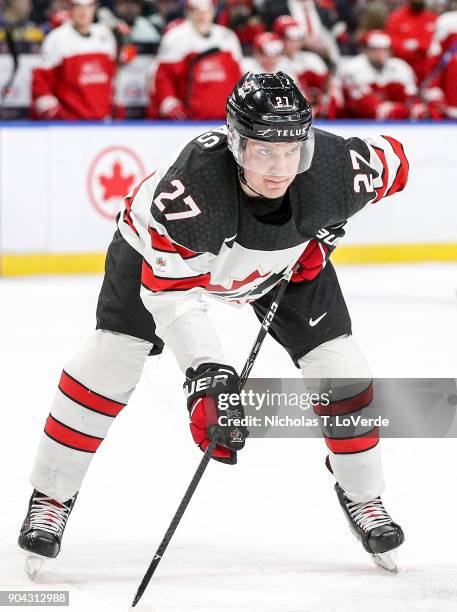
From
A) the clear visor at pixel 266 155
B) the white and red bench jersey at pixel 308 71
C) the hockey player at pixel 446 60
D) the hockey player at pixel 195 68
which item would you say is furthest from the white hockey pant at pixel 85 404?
the hockey player at pixel 446 60

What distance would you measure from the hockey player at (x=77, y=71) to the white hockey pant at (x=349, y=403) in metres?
4.58

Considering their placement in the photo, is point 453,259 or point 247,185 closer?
point 247,185

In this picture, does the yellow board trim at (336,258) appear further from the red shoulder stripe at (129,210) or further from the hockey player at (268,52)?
the red shoulder stripe at (129,210)

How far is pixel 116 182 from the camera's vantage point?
6.95 m

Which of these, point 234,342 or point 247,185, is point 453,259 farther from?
point 247,185

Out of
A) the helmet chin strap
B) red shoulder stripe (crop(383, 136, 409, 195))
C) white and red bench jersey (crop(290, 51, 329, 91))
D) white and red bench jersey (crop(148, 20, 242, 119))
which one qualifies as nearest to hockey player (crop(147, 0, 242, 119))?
white and red bench jersey (crop(148, 20, 242, 119))

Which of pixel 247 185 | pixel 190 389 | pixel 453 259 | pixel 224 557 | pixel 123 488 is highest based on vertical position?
pixel 247 185

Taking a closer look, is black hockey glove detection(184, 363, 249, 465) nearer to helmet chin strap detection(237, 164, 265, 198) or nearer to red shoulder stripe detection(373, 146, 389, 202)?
helmet chin strap detection(237, 164, 265, 198)

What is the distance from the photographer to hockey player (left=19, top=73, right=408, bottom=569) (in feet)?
8.05

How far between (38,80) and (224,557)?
187 inches

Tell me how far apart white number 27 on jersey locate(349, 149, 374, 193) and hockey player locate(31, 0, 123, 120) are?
15.0 ft

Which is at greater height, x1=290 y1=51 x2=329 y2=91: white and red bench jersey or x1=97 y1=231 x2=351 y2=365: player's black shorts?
x1=97 y1=231 x2=351 y2=365: player's black shorts

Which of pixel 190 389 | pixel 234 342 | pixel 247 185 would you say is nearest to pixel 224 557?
pixel 190 389

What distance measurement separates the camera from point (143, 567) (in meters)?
2.73
